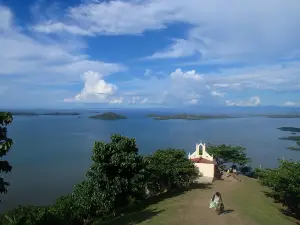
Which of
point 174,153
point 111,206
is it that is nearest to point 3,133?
point 111,206

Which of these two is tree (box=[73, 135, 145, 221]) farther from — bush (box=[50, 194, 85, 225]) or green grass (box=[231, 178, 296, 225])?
green grass (box=[231, 178, 296, 225])

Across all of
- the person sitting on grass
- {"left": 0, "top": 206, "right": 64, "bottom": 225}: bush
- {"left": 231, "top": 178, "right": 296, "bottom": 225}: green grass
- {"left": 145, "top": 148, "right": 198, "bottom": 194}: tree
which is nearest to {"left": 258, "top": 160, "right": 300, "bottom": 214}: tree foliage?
{"left": 231, "top": 178, "right": 296, "bottom": 225}: green grass

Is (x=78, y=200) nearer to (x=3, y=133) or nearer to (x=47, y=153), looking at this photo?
(x=3, y=133)

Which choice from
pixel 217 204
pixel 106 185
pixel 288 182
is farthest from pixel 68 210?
pixel 288 182

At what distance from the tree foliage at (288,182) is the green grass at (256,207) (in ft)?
3.64

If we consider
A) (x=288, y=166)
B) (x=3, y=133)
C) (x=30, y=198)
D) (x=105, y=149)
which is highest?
(x=3, y=133)

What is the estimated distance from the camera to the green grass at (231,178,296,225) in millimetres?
18844

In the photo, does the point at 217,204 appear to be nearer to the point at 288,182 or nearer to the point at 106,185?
the point at 106,185

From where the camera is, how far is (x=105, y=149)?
20875 millimetres

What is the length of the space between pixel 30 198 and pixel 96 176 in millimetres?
22875

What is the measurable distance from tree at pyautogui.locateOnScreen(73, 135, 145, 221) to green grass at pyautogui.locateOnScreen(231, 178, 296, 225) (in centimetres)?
727

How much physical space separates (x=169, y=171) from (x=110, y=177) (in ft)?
25.9

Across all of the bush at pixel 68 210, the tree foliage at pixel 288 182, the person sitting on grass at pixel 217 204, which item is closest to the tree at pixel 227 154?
the tree foliage at pixel 288 182

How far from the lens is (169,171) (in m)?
27.7
